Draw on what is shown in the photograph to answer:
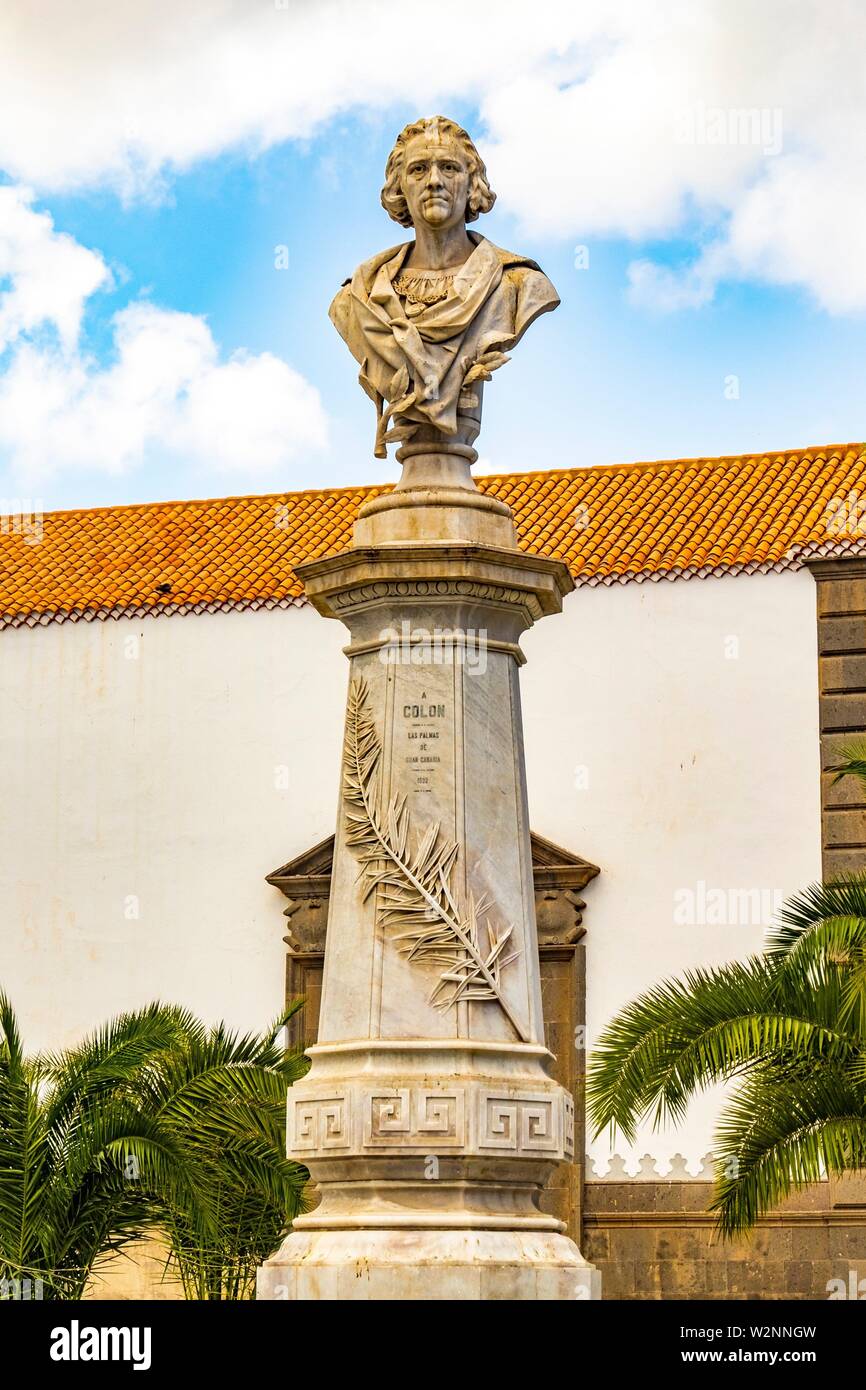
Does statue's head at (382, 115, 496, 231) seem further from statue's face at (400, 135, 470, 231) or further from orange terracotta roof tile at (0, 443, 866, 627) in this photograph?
orange terracotta roof tile at (0, 443, 866, 627)

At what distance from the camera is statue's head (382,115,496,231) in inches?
375

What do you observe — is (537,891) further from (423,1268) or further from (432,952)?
(423,1268)

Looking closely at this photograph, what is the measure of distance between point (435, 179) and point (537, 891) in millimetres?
9627

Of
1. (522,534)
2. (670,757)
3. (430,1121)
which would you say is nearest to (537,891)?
(670,757)

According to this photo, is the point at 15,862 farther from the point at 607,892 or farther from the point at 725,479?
the point at 725,479

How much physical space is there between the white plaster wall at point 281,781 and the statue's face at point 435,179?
9.38 meters

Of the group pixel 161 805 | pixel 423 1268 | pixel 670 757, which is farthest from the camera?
pixel 161 805

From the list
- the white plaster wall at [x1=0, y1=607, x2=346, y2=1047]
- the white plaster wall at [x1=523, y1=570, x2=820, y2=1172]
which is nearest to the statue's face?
the white plaster wall at [x1=523, y1=570, x2=820, y2=1172]

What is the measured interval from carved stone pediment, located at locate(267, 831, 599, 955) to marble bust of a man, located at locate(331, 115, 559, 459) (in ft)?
28.8

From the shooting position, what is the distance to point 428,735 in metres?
8.95

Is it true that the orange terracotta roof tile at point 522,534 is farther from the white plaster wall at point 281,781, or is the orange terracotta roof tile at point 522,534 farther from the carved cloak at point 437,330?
the carved cloak at point 437,330

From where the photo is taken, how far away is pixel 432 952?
28.6 ft

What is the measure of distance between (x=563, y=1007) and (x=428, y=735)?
31.5ft

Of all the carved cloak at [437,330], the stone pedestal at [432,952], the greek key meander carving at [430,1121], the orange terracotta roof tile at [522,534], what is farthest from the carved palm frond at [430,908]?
the orange terracotta roof tile at [522,534]
